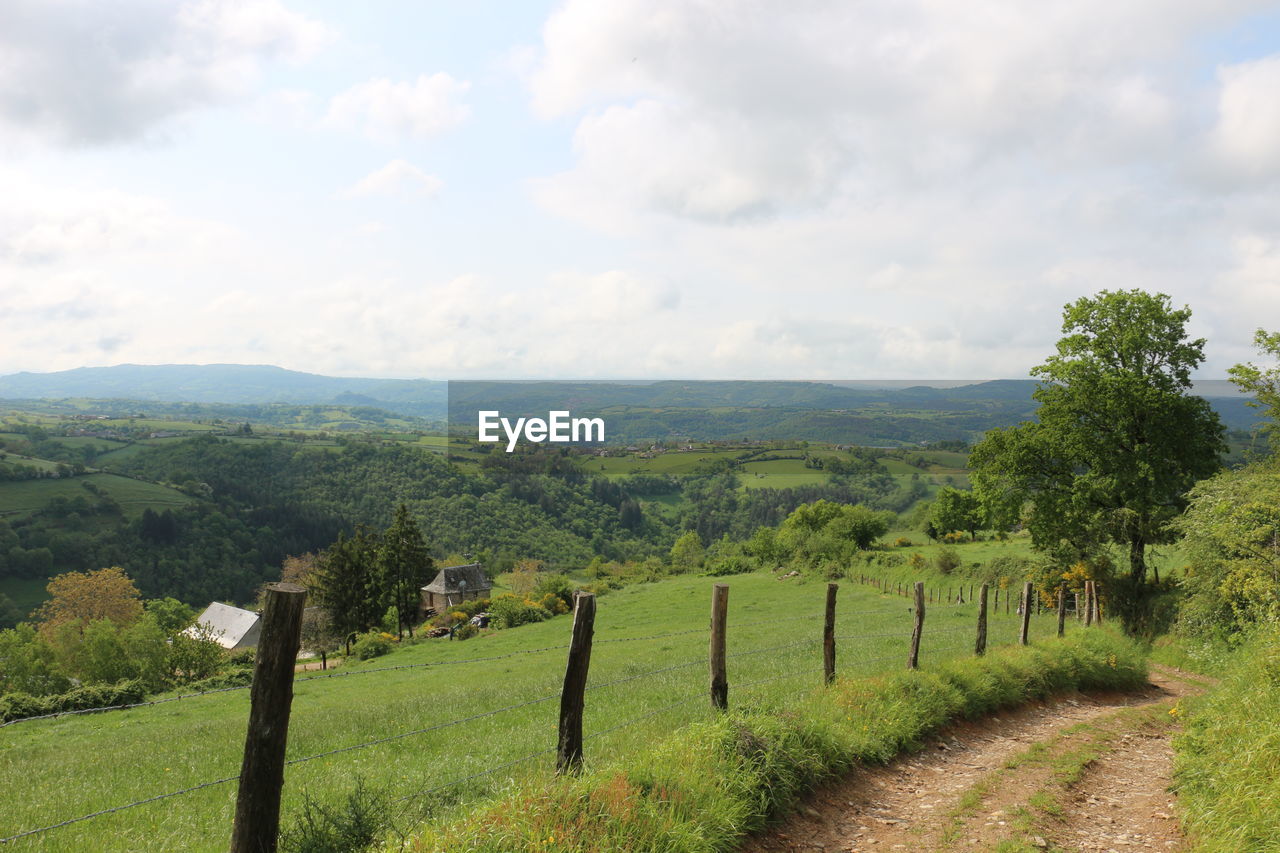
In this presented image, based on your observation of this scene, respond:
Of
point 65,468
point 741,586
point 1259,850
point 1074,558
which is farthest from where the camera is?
point 65,468

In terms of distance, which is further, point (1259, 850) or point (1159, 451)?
point (1159, 451)

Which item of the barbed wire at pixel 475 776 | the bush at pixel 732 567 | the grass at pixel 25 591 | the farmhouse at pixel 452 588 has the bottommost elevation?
the grass at pixel 25 591

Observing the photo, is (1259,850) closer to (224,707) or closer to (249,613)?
(224,707)

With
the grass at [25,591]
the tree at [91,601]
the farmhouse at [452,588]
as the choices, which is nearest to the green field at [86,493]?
the grass at [25,591]

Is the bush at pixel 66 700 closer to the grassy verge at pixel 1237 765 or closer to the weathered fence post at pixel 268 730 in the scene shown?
the weathered fence post at pixel 268 730

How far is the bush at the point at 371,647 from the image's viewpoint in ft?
158

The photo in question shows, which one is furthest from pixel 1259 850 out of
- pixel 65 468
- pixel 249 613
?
pixel 65 468

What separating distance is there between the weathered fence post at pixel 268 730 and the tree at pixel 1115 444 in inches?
1115

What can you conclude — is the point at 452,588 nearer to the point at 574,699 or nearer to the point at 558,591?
the point at 558,591

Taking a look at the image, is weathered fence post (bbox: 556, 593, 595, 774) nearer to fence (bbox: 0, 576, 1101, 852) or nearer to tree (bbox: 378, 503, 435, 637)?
fence (bbox: 0, 576, 1101, 852)

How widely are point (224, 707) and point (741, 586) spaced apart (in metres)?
41.9

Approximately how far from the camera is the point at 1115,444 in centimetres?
2573

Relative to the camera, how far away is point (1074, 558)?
29078 millimetres

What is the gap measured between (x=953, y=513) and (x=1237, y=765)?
71366mm
